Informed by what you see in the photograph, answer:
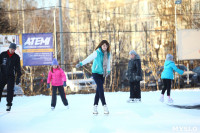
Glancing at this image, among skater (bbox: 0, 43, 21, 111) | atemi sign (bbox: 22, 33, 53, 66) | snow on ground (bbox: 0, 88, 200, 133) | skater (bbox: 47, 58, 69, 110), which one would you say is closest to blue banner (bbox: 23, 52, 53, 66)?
atemi sign (bbox: 22, 33, 53, 66)

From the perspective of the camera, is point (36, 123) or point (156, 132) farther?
point (36, 123)

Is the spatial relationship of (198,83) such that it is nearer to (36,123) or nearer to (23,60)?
(23,60)

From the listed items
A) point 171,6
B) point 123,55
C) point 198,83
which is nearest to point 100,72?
point 198,83

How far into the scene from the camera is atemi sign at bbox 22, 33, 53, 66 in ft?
34.9

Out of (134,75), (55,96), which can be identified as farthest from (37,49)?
(134,75)

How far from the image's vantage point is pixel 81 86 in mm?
13445

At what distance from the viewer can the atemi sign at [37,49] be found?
10.6 metres

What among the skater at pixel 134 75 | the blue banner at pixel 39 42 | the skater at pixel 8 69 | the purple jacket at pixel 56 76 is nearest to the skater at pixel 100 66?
the purple jacket at pixel 56 76

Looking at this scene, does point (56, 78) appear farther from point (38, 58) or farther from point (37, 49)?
point (37, 49)

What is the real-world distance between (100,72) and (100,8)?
27577 millimetres

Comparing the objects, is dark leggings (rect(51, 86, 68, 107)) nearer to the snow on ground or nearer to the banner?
the snow on ground

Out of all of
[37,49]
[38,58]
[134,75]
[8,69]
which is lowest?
[134,75]

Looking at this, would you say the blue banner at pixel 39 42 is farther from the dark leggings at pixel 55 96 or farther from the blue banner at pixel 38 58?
the dark leggings at pixel 55 96

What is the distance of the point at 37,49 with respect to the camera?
10648 millimetres
